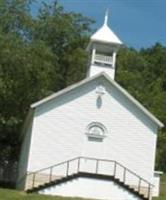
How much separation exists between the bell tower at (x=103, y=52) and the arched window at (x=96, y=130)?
3.51 metres

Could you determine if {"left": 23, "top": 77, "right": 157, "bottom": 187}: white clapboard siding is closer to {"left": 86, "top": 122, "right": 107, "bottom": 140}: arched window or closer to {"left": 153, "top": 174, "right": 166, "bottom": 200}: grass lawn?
{"left": 86, "top": 122, "right": 107, "bottom": 140}: arched window

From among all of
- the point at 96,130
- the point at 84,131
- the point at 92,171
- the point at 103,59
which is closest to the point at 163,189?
the point at 96,130

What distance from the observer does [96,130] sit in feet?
134

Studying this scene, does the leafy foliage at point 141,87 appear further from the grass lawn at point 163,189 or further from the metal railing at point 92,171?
the metal railing at point 92,171

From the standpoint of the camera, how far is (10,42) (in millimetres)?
48688

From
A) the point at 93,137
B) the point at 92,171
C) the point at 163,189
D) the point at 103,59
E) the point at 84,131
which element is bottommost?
the point at 92,171

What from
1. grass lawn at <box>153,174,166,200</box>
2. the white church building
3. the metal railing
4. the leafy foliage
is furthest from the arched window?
the leafy foliage

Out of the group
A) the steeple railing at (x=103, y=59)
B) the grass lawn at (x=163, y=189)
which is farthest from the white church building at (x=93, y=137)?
the steeple railing at (x=103, y=59)

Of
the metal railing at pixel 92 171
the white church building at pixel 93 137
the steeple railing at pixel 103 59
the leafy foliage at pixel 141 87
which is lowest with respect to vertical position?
the metal railing at pixel 92 171

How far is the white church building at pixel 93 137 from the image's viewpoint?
39.7 metres

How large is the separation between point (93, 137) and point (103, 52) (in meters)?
6.29

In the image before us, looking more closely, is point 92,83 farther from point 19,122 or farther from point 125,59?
point 125,59

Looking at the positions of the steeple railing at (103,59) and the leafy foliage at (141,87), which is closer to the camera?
the steeple railing at (103,59)

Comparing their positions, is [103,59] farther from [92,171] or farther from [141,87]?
[141,87]
